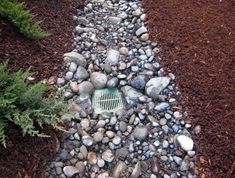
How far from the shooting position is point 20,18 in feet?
10.2

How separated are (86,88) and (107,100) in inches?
7.4

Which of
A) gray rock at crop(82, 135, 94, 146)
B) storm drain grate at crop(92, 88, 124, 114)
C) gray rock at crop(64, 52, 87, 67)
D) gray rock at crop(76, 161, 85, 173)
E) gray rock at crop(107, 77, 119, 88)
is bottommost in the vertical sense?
gray rock at crop(76, 161, 85, 173)

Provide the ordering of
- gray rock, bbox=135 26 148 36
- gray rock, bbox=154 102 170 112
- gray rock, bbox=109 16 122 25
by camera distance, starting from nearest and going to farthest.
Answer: gray rock, bbox=154 102 170 112
gray rock, bbox=135 26 148 36
gray rock, bbox=109 16 122 25

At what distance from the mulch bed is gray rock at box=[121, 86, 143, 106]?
54cm

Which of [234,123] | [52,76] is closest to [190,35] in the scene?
[234,123]

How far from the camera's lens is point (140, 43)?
3438 mm

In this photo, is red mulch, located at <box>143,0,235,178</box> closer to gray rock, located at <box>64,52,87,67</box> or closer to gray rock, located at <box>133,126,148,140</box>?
gray rock, located at <box>133,126,148,140</box>

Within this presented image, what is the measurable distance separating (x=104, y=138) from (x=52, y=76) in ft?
2.18

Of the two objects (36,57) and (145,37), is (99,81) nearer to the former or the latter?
(36,57)

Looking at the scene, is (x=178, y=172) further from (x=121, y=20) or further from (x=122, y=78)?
(x=121, y=20)

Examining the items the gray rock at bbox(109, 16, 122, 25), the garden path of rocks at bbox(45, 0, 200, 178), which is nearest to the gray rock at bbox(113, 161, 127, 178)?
the garden path of rocks at bbox(45, 0, 200, 178)

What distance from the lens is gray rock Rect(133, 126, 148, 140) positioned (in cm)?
280

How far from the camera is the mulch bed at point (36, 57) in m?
2.47

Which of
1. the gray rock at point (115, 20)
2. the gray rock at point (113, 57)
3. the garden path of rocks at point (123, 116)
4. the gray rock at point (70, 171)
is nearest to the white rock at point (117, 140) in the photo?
the garden path of rocks at point (123, 116)
